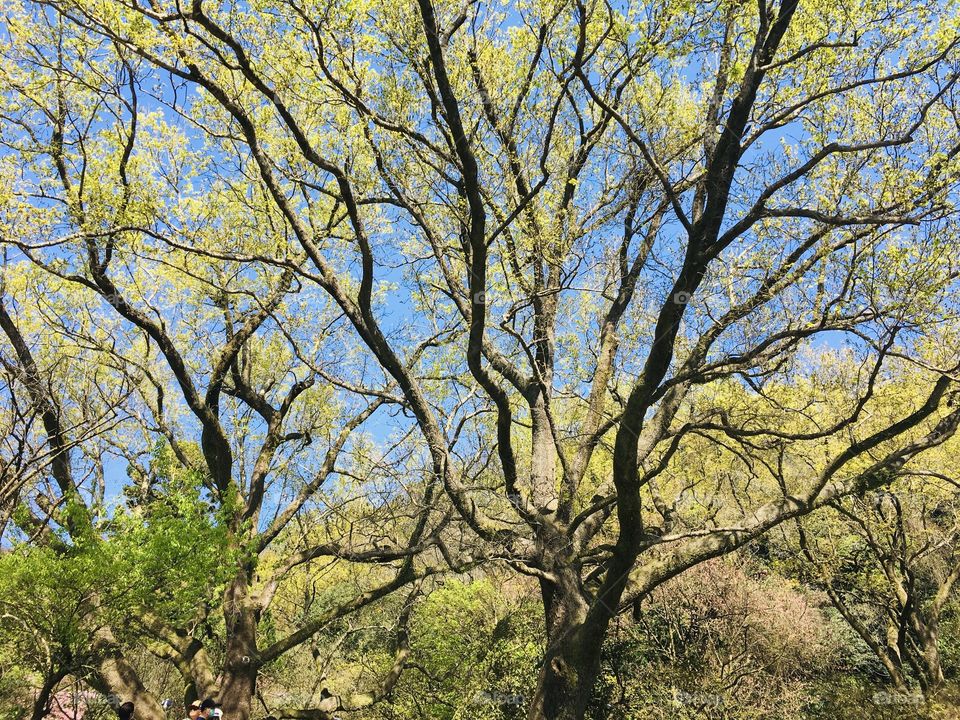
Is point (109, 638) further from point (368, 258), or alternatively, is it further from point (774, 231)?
point (774, 231)

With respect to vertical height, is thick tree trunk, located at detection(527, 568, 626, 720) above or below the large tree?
below

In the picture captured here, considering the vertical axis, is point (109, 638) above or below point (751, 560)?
below

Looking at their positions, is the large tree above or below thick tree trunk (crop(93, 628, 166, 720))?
above

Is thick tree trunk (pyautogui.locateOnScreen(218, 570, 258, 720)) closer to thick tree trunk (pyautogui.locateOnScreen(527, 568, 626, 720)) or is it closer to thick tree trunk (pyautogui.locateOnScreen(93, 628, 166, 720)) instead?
thick tree trunk (pyautogui.locateOnScreen(93, 628, 166, 720))

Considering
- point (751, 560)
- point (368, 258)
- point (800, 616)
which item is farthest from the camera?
point (751, 560)

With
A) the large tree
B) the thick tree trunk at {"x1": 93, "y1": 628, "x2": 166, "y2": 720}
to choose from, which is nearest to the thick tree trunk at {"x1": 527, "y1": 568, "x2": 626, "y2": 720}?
the large tree

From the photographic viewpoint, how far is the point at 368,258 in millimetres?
7016

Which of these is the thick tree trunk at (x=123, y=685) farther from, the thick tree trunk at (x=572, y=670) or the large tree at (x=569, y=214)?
the thick tree trunk at (x=572, y=670)

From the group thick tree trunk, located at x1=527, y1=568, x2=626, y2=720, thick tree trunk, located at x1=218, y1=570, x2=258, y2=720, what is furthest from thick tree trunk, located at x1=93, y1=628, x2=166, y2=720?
thick tree trunk, located at x1=527, y1=568, x2=626, y2=720

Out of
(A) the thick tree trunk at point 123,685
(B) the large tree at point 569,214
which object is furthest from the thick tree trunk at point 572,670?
(A) the thick tree trunk at point 123,685

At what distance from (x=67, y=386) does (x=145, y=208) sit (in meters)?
4.79

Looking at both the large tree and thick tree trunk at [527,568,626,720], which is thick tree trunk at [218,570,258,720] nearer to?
the large tree

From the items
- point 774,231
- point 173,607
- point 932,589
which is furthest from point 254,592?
point 932,589

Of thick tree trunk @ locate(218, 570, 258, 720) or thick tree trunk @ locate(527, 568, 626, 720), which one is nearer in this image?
thick tree trunk @ locate(527, 568, 626, 720)
